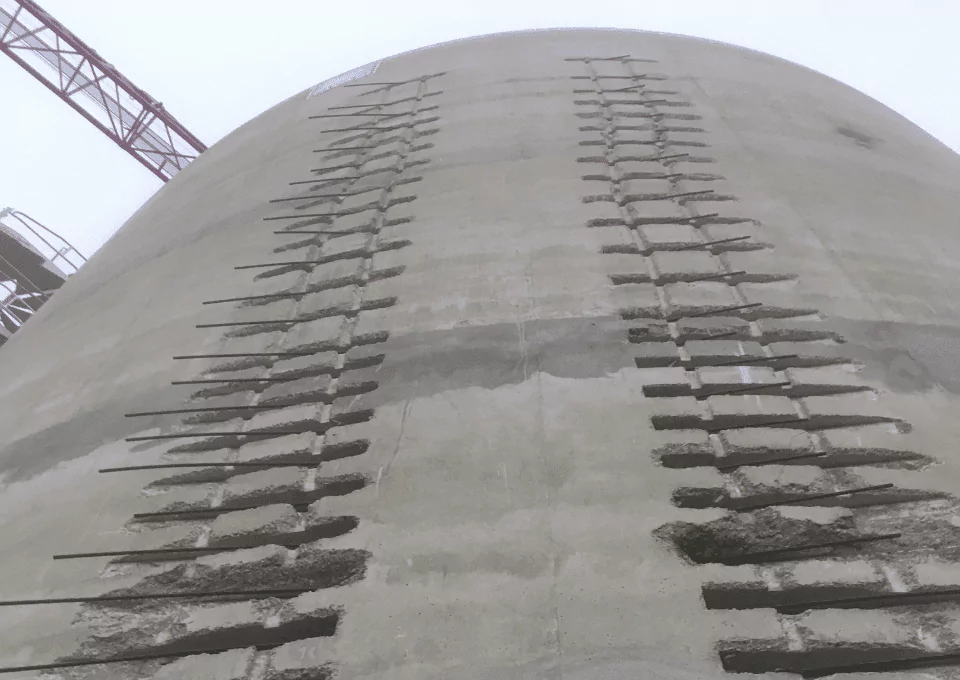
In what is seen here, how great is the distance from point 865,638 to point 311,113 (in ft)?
21.0

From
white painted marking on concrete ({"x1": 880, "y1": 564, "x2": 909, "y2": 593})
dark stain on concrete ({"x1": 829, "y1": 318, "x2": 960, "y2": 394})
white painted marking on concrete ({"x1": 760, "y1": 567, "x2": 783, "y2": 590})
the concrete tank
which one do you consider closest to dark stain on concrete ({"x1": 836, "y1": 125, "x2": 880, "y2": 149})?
the concrete tank

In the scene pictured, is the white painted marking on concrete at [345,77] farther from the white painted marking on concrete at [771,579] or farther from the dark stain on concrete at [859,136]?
the white painted marking on concrete at [771,579]

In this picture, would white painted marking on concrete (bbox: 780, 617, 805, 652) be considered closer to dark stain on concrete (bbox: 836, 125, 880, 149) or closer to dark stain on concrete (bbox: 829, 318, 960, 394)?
dark stain on concrete (bbox: 829, 318, 960, 394)

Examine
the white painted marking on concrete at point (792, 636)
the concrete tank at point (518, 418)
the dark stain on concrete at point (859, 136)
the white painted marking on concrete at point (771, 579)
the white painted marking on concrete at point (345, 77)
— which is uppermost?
the white painted marking on concrete at point (345, 77)

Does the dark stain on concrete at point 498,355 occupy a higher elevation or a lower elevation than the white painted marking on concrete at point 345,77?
lower

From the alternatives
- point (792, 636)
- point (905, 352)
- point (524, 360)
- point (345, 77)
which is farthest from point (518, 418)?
point (345, 77)

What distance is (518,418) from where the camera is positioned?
120 inches

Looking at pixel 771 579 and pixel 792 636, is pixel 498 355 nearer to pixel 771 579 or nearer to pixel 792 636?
pixel 771 579

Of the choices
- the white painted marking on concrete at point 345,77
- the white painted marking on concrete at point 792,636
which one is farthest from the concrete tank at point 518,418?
the white painted marking on concrete at point 345,77

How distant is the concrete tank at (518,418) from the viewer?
2324mm

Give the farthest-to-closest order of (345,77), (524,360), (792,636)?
(345,77) < (524,360) < (792,636)

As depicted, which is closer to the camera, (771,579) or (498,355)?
(771,579)

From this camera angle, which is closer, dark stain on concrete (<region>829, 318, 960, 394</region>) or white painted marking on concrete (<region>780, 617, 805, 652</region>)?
white painted marking on concrete (<region>780, 617, 805, 652</region>)

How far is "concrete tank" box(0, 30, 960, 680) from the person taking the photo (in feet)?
7.63
